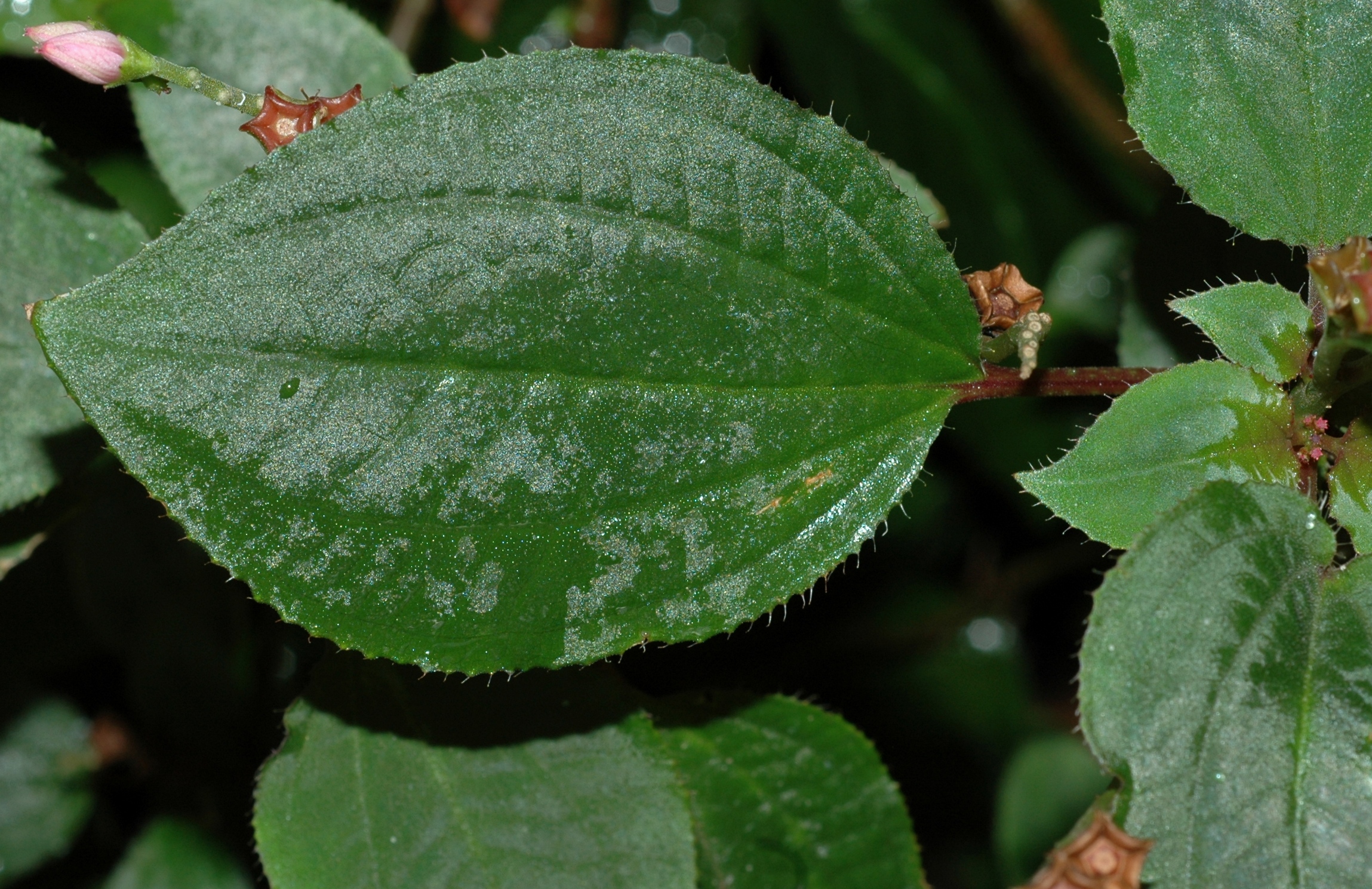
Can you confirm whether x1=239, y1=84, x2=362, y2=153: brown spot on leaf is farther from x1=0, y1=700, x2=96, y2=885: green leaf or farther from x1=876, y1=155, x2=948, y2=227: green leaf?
x1=0, y1=700, x2=96, y2=885: green leaf

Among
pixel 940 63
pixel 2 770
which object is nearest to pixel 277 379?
pixel 2 770

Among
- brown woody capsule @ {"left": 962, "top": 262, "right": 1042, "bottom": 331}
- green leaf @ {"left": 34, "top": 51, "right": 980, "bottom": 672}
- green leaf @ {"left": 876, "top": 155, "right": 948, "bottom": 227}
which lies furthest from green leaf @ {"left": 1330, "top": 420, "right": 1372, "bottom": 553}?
green leaf @ {"left": 876, "top": 155, "right": 948, "bottom": 227}

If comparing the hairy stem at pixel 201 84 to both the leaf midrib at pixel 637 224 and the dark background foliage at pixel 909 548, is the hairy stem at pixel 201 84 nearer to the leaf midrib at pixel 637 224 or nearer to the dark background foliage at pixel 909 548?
the leaf midrib at pixel 637 224

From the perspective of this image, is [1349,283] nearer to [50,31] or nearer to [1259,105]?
[1259,105]

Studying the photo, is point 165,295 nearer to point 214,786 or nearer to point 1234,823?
point 1234,823

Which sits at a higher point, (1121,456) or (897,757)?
(1121,456)

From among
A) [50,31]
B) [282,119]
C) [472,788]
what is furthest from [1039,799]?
[50,31]
